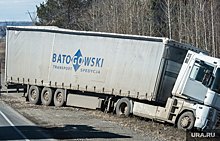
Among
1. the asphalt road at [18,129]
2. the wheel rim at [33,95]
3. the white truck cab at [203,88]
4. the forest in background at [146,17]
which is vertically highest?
the forest in background at [146,17]

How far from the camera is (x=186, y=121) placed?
41.2 feet

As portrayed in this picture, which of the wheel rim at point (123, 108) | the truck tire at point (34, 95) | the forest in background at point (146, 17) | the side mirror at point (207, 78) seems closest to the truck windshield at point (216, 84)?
the side mirror at point (207, 78)

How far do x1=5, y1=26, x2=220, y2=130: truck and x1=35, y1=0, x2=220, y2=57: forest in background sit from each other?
582 inches

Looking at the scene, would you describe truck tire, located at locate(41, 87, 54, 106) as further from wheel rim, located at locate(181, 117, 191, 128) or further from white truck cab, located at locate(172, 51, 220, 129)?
wheel rim, located at locate(181, 117, 191, 128)

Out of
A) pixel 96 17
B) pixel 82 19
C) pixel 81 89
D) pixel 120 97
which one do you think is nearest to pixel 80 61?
pixel 81 89

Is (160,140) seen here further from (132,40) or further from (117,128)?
(132,40)

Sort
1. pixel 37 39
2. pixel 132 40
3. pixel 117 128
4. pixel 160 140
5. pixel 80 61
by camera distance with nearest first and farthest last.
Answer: pixel 160 140 < pixel 117 128 < pixel 132 40 < pixel 80 61 < pixel 37 39

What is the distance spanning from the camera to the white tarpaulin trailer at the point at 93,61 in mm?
13953

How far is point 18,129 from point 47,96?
7.30 metres

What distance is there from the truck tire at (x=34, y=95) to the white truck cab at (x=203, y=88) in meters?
9.56

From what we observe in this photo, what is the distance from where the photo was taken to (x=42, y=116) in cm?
1448

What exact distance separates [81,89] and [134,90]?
11.3 ft

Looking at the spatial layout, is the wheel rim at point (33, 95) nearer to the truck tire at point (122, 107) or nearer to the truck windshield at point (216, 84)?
the truck tire at point (122, 107)

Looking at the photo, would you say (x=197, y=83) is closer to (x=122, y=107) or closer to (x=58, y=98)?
(x=122, y=107)
